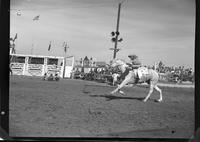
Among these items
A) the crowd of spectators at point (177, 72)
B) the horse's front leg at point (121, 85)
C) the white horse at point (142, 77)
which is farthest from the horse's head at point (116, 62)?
the crowd of spectators at point (177, 72)

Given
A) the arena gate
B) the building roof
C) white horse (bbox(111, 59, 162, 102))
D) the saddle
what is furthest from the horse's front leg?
the arena gate

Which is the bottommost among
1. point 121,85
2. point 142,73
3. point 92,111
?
point 92,111

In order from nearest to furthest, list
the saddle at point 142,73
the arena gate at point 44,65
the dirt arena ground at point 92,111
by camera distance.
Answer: the dirt arena ground at point 92,111
the arena gate at point 44,65
the saddle at point 142,73

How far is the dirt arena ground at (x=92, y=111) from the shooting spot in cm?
259

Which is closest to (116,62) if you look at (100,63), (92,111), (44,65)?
(100,63)

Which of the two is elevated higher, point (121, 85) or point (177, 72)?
point (177, 72)

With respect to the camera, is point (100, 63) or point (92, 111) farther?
point (100, 63)

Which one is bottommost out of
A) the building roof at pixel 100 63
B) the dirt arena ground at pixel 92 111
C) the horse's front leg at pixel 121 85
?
the dirt arena ground at pixel 92 111

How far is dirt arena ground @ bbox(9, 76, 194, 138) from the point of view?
2.59 metres

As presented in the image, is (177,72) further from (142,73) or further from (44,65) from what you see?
(44,65)

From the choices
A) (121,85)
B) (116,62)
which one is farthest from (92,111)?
(116,62)

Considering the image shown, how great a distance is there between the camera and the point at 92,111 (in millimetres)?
2672

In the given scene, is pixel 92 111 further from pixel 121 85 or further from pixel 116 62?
pixel 116 62

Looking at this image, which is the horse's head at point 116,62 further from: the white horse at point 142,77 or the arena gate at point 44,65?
the arena gate at point 44,65
